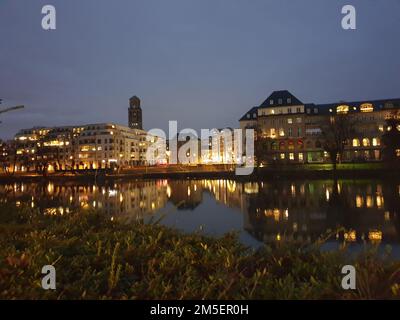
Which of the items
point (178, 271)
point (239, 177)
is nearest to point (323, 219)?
point (178, 271)

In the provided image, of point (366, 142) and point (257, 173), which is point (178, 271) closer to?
point (257, 173)

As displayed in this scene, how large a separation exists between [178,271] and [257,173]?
2297 inches

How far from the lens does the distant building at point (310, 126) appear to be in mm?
82000

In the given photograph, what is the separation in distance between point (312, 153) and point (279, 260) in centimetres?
8290

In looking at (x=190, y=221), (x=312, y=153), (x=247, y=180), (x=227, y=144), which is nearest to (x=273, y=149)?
(x=312, y=153)

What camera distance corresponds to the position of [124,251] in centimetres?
585

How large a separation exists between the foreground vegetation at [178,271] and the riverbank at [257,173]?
179 ft

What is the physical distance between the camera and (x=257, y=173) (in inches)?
2456

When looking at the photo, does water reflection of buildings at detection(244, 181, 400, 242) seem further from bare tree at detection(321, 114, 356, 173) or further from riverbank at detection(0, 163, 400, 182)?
bare tree at detection(321, 114, 356, 173)

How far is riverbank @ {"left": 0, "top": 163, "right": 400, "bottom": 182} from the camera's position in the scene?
56.2 m

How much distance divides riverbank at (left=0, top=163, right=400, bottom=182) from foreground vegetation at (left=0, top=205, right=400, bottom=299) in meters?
54.5

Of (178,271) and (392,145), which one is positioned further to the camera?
(392,145)

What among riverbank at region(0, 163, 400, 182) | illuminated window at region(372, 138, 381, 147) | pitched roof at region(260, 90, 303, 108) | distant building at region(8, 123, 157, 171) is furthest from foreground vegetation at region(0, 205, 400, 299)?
distant building at region(8, 123, 157, 171)

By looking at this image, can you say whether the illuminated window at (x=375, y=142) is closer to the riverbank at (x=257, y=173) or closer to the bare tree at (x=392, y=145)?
the riverbank at (x=257, y=173)
